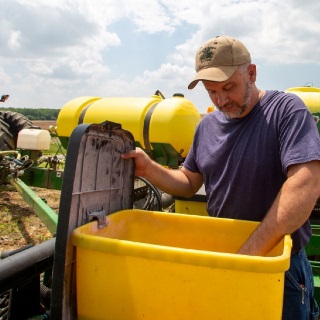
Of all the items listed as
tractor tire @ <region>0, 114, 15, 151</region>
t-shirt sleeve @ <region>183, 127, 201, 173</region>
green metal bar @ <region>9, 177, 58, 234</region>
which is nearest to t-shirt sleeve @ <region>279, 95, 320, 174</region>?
t-shirt sleeve @ <region>183, 127, 201, 173</region>

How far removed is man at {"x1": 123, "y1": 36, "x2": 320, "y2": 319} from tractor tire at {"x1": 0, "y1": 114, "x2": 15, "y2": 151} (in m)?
4.27

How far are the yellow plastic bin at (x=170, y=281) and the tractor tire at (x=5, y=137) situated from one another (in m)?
4.62

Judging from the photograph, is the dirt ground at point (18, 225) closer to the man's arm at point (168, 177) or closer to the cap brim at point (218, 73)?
the man's arm at point (168, 177)

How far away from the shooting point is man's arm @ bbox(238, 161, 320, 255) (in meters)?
1.21

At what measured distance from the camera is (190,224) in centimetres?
148

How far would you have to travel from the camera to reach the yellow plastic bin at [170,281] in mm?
918

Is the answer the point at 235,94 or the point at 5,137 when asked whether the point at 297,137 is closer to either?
the point at 235,94

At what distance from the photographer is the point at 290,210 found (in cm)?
121

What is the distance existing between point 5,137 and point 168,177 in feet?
14.0

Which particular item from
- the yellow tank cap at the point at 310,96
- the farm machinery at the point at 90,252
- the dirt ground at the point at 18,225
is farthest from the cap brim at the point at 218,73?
the dirt ground at the point at 18,225

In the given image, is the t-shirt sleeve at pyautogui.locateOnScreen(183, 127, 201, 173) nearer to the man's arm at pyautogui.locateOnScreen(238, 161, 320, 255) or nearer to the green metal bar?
the man's arm at pyautogui.locateOnScreen(238, 161, 320, 255)


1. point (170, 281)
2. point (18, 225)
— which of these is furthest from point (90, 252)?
point (18, 225)

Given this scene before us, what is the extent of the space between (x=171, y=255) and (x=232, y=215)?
2.07ft

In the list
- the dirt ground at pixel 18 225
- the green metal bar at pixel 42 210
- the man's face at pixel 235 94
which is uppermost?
the man's face at pixel 235 94
